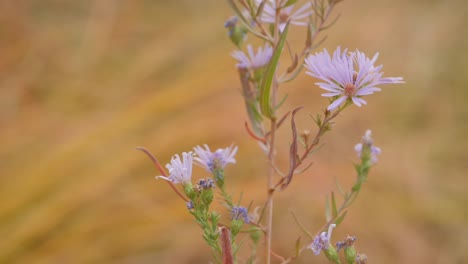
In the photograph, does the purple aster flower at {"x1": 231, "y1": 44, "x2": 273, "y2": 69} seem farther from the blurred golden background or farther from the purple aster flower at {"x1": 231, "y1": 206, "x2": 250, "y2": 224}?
the blurred golden background

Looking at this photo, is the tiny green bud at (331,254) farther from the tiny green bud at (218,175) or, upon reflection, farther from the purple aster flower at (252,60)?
the purple aster flower at (252,60)

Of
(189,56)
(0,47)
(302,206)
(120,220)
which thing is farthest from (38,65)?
(302,206)

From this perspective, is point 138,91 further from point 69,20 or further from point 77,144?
point 69,20

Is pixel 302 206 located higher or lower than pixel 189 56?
lower

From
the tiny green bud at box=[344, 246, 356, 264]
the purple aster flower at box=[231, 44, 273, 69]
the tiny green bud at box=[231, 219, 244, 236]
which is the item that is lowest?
the tiny green bud at box=[344, 246, 356, 264]

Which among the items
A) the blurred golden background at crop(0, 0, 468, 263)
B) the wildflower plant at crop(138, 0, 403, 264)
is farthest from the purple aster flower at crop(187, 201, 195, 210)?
the blurred golden background at crop(0, 0, 468, 263)

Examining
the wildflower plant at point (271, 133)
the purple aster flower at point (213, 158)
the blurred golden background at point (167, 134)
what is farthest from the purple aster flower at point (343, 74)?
the blurred golden background at point (167, 134)
